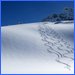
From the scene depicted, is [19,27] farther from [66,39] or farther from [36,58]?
[36,58]

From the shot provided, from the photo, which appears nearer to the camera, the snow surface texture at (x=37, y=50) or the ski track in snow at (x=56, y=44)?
the snow surface texture at (x=37, y=50)

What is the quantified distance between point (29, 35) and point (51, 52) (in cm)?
134

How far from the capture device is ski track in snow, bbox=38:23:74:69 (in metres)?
7.89

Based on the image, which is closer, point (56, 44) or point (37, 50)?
point (37, 50)

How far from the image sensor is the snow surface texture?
7066 mm

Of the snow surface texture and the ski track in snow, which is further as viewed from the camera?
the ski track in snow

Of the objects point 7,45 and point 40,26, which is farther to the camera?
point 40,26

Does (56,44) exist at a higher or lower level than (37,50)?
higher

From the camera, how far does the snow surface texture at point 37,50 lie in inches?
278

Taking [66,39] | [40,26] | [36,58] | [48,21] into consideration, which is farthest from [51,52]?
[48,21]

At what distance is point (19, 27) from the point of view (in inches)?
388

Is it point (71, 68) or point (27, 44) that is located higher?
point (27, 44)

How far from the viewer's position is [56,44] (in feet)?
28.1

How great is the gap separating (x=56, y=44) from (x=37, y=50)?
0.88 metres
